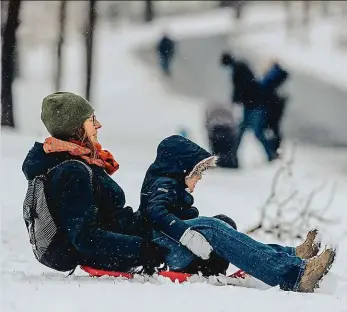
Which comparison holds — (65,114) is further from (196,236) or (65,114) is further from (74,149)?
(196,236)

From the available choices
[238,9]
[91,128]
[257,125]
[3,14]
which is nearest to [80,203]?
[91,128]

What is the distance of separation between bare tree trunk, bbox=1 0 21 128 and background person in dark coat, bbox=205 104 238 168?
4.55ft

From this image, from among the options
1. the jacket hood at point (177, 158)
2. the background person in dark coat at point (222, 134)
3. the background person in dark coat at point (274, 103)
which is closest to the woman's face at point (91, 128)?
the jacket hood at point (177, 158)

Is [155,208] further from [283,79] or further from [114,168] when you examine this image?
[283,79]

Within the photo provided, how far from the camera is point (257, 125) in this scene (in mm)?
5270

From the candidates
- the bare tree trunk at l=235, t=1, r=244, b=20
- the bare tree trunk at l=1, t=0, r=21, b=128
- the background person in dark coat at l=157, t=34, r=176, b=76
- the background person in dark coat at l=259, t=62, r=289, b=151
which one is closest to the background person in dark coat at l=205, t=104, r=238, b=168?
the background person in dark coat at l=259, t=62, r=289, b=151

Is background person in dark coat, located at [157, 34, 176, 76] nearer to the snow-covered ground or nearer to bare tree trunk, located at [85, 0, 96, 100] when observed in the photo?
the snow-covered ground

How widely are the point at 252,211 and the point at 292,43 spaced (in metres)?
2.37

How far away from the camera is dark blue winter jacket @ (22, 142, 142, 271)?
3168mm

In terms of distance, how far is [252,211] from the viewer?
478cm

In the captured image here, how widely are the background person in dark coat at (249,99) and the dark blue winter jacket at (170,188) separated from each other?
1.89 meters

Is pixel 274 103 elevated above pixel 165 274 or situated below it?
above

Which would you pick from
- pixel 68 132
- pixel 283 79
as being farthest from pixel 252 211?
pixel 68 132

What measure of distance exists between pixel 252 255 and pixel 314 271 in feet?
0.85
